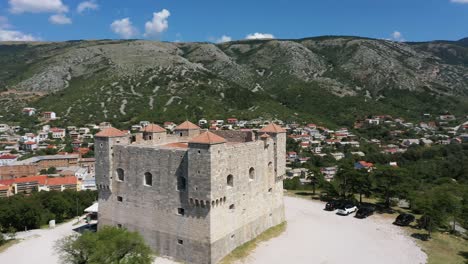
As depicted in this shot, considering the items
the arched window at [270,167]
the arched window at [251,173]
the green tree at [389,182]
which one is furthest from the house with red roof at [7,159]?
the green tree at [389,182]

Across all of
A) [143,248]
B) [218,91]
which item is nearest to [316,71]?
[218,91]

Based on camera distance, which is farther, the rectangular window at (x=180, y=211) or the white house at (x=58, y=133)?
the white house at (x=58, y=133)

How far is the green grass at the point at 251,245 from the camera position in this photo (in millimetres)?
32656

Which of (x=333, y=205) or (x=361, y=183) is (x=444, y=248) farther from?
(x=333, y=205)

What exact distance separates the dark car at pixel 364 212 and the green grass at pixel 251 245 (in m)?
9.02

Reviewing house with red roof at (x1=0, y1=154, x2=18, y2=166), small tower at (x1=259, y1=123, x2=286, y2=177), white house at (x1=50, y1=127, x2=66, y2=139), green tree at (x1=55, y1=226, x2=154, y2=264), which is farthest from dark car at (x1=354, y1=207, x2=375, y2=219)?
white house at (x1=50, y1=127, x2=66, y2=139)

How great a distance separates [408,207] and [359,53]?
528ft

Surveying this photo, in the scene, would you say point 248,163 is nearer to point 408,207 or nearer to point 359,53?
point 408,207

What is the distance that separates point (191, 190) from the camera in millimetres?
30641

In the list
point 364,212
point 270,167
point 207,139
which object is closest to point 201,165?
point 207,139

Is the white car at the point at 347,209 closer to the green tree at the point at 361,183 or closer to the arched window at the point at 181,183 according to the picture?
the green tree at the point at 361,183

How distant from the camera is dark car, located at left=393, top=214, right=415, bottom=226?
136 feet

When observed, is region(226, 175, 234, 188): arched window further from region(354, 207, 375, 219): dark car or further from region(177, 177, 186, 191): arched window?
region(354, 207, 375, 219): dark car

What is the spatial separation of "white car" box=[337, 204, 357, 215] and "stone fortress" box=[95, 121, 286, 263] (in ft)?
33.5
